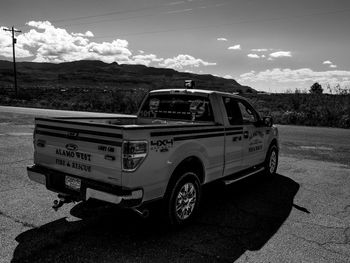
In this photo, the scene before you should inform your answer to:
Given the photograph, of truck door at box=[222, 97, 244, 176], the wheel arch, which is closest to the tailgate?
the wheel arch

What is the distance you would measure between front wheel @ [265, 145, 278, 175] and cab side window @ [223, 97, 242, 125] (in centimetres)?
180

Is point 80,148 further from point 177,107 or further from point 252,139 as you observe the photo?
point 252,139

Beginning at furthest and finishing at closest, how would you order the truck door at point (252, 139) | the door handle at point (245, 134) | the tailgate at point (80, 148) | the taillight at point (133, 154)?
the truck door at point (252, 139) → the door handle at point (245, 134) → the tailgate at point (80, 148) → the taillight at point (133, 154)

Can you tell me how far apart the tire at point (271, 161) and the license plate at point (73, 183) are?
14.7 feet

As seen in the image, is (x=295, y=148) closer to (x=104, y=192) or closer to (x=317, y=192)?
(x=317, y=192)

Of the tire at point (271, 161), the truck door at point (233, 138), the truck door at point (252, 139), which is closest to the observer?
the truck door at point (233, 138)

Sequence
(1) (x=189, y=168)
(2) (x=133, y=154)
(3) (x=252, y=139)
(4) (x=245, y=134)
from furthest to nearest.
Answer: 1. (3) (x=252, y=139)
2. (4) (x=245, y=134)
3. (1) (x=189, y=168)
4. (2) (x=133, y=154)

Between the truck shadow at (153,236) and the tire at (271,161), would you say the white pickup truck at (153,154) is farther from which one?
the tire at (271,161)

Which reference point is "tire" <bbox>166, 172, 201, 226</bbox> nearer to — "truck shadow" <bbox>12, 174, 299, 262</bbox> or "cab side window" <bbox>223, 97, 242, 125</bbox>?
"truck shadow" <bbox>12, 174, 299, 262</bbox>

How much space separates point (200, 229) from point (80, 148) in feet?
6.28

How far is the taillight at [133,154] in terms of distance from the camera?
3.72 m

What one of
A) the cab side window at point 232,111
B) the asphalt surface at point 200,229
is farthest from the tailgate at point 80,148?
the cab side window at point 232,111

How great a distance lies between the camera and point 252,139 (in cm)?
647

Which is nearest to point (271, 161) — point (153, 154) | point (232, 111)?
point (232, 111)
